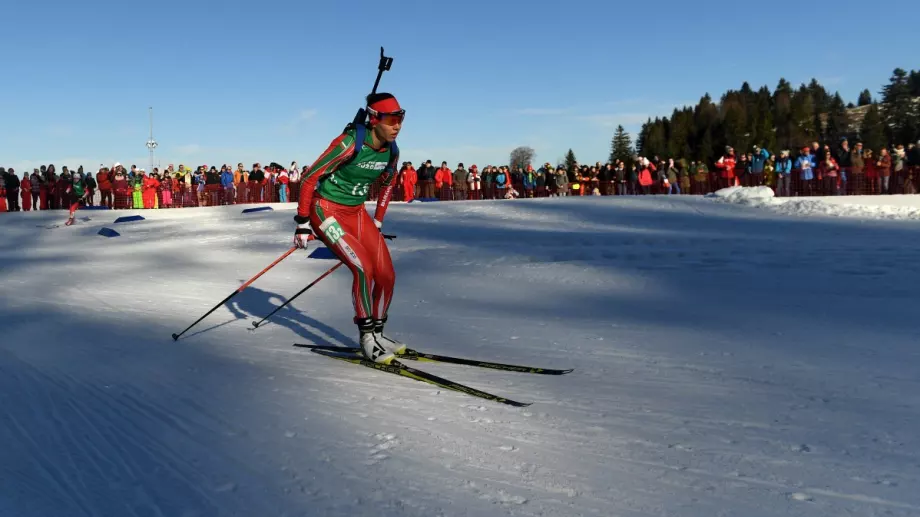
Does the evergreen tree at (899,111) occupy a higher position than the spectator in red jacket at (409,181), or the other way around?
the evergreen tree at (899,111)

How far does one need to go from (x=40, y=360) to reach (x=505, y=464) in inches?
142

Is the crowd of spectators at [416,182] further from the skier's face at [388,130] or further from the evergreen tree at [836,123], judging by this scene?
the evergreen tree at [836,123]

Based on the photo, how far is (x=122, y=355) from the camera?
5203mm

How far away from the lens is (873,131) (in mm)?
108750

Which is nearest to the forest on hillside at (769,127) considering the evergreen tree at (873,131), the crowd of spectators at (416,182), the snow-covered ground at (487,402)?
the evergreen tree at (873,131)

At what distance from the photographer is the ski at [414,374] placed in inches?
158

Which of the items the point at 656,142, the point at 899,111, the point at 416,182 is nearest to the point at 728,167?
the point at 416,182

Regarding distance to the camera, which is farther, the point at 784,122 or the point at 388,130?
Answer: the point at 784,122

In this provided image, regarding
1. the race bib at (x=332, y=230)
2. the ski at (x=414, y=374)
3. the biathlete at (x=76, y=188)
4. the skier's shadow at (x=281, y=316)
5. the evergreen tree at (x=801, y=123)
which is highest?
the evergreen tree at (x=801, y=123)

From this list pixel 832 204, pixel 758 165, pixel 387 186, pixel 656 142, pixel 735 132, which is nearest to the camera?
pixel 387 186

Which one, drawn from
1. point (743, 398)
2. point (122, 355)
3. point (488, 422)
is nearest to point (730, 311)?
point (743, 398)

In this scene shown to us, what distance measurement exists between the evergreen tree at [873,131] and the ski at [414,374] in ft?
384

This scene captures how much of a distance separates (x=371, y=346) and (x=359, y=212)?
0.97 m

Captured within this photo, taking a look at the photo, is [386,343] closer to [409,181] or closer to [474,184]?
[409,181]
